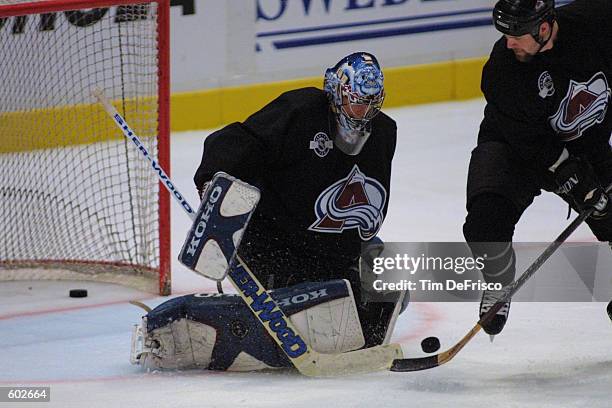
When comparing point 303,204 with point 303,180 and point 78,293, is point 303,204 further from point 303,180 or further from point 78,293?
point 78,293

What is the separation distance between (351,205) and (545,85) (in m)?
0.58

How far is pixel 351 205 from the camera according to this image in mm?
3336

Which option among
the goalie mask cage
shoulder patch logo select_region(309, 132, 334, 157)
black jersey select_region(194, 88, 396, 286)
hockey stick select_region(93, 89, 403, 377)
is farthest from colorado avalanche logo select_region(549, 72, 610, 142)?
the goalie mask cage

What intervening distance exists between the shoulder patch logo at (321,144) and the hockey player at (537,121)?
385mm

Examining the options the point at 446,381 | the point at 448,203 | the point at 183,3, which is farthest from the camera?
the point at 183,3

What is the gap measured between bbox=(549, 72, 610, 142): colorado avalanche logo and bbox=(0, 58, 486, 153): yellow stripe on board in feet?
5.49

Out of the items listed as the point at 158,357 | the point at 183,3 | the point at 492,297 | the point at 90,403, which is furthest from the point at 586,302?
the point at 183,3

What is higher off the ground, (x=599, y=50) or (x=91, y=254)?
(x=599, y=50)

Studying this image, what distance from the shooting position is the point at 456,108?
740cm

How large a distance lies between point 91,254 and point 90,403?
175 centimetres

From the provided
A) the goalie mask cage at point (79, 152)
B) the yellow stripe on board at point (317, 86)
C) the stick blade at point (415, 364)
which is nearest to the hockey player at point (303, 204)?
the stick blade at point (415, 364)

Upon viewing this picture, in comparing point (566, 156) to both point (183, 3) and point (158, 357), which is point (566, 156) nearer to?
point (158, 357)

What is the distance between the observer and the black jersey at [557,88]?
3246 millimetres

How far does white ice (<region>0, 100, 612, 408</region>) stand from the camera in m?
2.98
